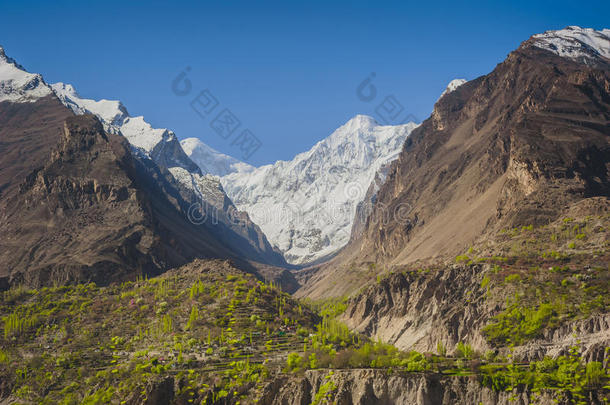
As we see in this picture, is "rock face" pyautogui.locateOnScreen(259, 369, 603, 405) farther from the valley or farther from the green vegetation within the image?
the green vegetation

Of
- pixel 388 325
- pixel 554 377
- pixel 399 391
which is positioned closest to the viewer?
pixel 554 377

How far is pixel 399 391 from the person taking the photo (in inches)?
2486

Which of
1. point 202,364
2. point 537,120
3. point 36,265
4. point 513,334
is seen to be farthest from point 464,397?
point 36,265

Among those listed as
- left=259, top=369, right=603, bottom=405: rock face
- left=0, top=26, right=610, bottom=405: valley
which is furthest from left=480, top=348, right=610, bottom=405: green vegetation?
left=259, top=369, right=603, bottom=405: rock face

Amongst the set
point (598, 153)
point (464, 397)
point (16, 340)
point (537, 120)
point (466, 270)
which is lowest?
point (16, 340)

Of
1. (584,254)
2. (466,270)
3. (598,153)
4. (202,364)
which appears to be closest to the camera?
(202,364)

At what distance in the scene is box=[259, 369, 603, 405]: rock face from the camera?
6166 cm

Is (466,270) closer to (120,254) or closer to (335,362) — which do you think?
(335,362)

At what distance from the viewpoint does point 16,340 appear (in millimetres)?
107750

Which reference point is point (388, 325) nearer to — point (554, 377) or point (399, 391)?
point (399, 391)

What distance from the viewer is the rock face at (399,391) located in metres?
61.7

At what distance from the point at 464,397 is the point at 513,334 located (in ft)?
91.7

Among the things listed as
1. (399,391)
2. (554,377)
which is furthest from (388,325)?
(554,377)

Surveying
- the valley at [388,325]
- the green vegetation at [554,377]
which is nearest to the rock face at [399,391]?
the valley at [388,325]
